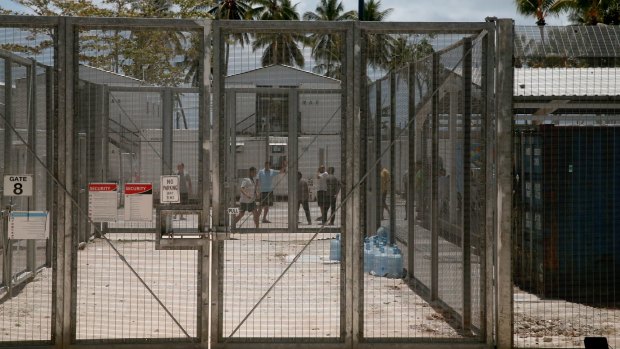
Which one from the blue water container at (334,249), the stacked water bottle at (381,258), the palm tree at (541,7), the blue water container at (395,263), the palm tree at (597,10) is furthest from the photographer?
the palm tree at (541,7)

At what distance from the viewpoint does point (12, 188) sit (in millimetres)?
6586

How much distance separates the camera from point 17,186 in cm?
659

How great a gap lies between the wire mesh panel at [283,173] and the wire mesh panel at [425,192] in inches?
15.2

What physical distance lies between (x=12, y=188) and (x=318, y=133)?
2.70 metres

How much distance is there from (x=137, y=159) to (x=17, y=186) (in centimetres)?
105

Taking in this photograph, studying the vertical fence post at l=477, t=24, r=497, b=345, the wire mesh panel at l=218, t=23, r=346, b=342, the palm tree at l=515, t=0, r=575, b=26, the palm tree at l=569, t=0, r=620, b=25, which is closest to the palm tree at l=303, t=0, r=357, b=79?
the wire mesh panel at l=218, t=23, r=346, b=342

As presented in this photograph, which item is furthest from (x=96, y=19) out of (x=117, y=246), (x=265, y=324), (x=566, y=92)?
(x=566, y=92)

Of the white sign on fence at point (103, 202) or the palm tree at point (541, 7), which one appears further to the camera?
the palm tree at point (541, 7)

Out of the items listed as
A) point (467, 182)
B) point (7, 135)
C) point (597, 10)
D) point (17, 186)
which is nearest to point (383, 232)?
point (467, 182)

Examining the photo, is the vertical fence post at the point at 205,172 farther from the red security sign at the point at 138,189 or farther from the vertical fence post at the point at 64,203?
the vertical fence post at the point at 64,203

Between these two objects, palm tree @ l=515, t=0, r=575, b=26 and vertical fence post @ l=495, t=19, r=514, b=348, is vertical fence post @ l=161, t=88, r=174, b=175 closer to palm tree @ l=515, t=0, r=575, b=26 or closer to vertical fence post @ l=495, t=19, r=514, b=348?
vertical fence post @ l=495, t=19, r=514, b=348

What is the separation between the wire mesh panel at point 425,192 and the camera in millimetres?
6869

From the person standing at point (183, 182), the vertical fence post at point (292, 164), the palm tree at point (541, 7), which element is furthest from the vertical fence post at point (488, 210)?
the palm tree at point (541, 7)

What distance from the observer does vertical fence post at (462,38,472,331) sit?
6961mm
